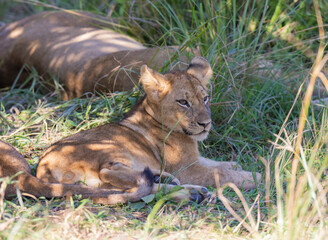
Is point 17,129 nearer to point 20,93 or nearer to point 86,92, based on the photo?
point 86,92

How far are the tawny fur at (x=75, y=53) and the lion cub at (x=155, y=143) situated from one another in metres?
0.77

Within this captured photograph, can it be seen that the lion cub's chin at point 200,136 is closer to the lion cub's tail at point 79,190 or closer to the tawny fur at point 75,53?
the lion cub's tail at point 79,190

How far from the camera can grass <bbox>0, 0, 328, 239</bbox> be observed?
2.71 meters

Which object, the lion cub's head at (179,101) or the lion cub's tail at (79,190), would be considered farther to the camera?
the lion cub's head at (179,101)

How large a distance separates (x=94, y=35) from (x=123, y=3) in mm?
526

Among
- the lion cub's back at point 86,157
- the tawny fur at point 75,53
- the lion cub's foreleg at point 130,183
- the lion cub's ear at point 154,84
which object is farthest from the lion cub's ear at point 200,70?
the lion cub's foreleg at point 130,183

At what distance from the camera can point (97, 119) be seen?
4602 millimetres

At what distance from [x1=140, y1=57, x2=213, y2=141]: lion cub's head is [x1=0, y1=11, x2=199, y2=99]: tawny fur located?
76cm

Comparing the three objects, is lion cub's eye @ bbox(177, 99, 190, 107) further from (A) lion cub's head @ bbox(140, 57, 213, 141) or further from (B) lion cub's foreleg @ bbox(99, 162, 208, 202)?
(B) lion cub's foreleg @ bbox(99, 162, 208, 202)

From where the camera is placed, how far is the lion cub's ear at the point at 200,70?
4.02m

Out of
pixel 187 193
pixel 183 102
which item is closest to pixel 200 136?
pixel 183 102

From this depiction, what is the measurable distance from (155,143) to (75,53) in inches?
88.5

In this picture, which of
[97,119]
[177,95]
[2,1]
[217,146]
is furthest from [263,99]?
[2,1]

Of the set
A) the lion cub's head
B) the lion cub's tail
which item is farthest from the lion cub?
the lion cub's tail
